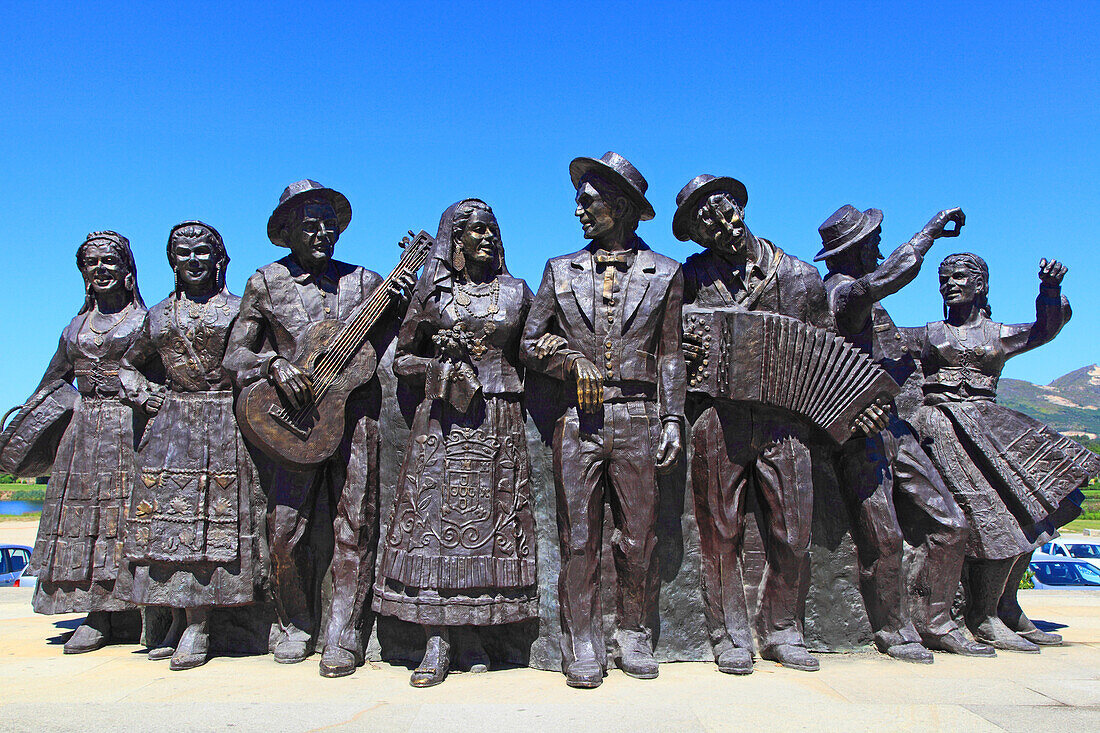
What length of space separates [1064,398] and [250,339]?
191 m

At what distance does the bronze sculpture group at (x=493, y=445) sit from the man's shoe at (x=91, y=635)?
25 mm

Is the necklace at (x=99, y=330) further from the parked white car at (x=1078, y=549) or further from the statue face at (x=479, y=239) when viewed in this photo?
the parked white car at (x=1078, y=549)

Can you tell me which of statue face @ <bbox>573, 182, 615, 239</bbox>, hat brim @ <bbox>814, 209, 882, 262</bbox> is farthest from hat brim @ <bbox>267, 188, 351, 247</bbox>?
hat brim @ <bbox>814, 209, 882, 262</bbox>

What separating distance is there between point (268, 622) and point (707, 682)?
121 inches

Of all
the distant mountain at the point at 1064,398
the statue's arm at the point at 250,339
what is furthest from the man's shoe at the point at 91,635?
the distant mountain at the point at 1064,398

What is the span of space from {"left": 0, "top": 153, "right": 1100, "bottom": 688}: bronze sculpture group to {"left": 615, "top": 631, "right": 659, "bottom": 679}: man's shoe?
0.07ft

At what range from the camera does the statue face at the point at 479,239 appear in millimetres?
5344

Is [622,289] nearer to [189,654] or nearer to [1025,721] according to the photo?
[1025,721]

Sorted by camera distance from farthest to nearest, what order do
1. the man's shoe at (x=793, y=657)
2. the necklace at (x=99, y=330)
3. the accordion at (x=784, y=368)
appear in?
the necklace at (x=99, y=330) → the accordion at (x=784, y=368) → the man's shoe at (x=793, y=657)

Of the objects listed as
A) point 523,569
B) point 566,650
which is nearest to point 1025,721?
point 566,650

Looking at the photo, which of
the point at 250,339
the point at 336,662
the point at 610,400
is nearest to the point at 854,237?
the point at 610,400

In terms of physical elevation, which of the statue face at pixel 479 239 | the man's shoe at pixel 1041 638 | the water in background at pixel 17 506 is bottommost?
the water in background at pixel 17 506

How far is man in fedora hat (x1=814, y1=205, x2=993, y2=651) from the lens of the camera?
5676mm

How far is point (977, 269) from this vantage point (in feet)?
22.0
